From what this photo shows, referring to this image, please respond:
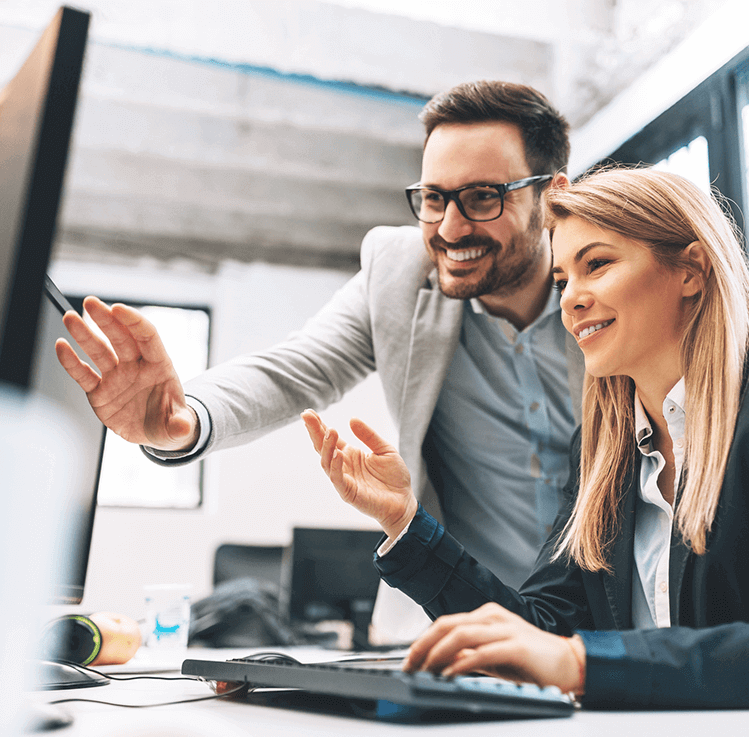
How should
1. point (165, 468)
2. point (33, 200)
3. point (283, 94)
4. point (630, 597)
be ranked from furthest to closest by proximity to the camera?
1. point (165, 468)
2. point (283, 94)
3. point (630, 597)
4. point (33, 200)

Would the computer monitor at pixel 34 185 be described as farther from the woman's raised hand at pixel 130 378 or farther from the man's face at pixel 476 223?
the man's face at pixel 476 223

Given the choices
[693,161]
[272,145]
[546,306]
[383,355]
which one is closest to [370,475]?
[383,355]

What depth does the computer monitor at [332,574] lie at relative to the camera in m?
3.82

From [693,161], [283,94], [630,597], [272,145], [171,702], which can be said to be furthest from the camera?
[272,145]

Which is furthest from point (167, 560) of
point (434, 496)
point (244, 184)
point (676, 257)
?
point (676, 257)

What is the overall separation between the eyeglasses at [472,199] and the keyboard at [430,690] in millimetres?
1114

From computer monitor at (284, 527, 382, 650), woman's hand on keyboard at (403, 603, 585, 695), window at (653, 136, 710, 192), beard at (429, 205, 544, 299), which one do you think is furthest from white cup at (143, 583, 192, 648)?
window at (653, 136, 710, 192)

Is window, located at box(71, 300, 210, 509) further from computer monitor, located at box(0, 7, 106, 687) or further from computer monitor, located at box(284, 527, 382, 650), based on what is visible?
computer monitor, located at box(0, 7, 106, 687)

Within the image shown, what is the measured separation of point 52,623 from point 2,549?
70cm

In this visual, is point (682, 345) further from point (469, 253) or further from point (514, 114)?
point (514, 114)

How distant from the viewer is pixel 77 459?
1.13 m

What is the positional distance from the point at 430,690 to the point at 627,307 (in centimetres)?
75

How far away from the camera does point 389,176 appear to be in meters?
4.54

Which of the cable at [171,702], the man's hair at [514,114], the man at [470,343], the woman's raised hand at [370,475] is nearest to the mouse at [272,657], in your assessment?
the cable at [171,702]
